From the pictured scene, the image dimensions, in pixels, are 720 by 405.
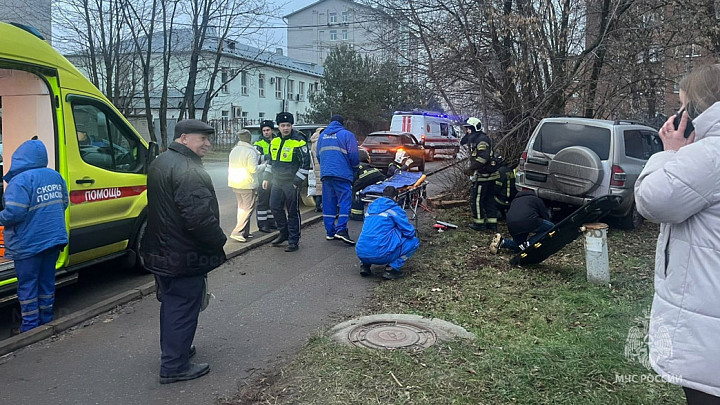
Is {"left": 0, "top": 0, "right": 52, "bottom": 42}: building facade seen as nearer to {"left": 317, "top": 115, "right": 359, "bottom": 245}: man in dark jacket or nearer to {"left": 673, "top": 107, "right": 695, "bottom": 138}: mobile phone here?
{"left": 317, "top": 115, "right": 359, "bottom": 245}: man in dark jacket

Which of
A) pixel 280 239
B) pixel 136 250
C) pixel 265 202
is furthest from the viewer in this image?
pixel 265 202

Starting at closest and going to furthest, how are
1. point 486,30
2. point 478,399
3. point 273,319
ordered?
1. point 478,399
2. point 273,319
3. point 486,30

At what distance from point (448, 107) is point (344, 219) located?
19.3ft

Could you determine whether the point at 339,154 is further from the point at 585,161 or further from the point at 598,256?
the point at 585,161

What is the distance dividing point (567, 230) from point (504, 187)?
11.4 ft

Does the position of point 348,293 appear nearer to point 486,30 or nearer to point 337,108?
point 486,30

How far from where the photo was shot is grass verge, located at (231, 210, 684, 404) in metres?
3.55

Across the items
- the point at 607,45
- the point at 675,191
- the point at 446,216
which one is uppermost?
the point at 607,45

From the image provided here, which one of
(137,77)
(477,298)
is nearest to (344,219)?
(477,298)

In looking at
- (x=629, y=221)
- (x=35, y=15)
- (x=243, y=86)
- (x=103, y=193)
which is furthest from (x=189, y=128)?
(x=243, y=86)

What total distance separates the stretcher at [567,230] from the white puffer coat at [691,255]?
3874mm

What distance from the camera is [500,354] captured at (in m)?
4.09

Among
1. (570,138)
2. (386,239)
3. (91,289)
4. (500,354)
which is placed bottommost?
(91,289)

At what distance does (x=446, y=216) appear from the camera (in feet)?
35.8
